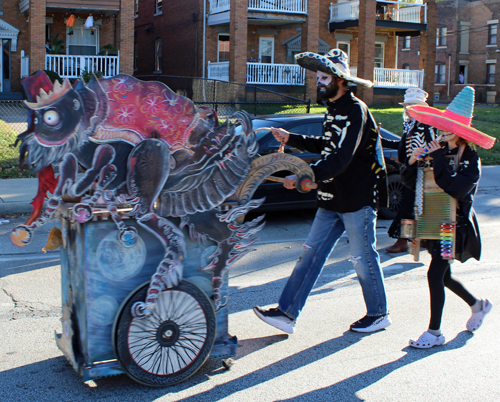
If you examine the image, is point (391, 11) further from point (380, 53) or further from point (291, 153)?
point (291, 153)

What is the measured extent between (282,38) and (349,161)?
24.0 m

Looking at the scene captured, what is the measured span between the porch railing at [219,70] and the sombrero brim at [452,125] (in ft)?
68.9

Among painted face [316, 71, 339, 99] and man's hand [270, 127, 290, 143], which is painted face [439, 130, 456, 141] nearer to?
painted face [316, 71, 339, 99]

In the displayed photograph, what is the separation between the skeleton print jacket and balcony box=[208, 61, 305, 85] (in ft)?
67.4

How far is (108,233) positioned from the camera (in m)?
3.19

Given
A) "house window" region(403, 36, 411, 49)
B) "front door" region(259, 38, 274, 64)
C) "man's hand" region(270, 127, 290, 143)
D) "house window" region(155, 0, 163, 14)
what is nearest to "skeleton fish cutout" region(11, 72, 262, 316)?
"man's hand" region(270, 127, 290, 143)

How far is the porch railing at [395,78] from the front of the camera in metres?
27.2

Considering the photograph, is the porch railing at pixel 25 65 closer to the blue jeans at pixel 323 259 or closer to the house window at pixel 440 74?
the blue jeans at pixel 323 259

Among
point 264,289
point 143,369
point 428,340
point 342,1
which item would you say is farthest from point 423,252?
point 342,1

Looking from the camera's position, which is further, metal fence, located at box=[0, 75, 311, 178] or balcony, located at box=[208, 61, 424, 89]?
balcony, located at box=[208, 61, 424, 89]

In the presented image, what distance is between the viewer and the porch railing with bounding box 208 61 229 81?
24.4 meters

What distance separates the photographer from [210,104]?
16734 mm

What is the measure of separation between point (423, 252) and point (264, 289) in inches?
109

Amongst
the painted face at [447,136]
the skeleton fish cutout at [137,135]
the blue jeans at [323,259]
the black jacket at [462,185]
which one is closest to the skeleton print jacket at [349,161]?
the blue jeans at [323,259]
